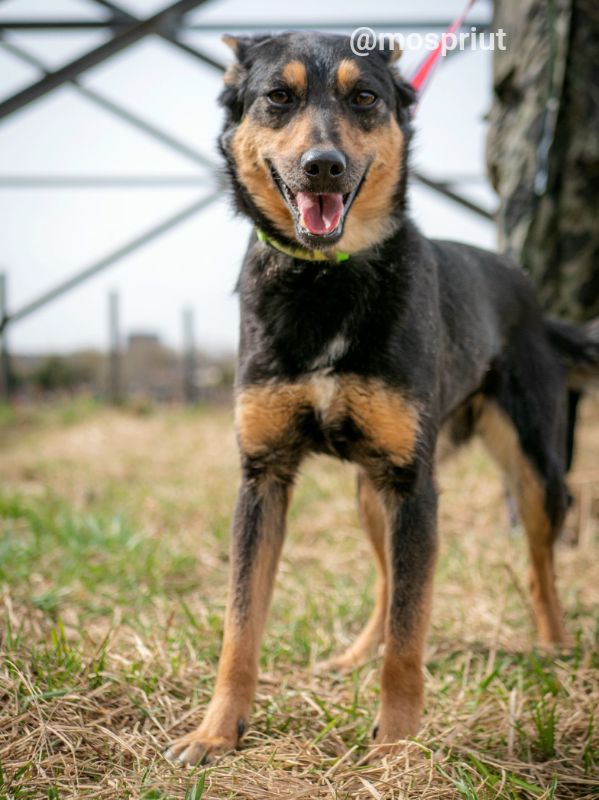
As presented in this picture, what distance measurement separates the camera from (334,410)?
8.70 feet

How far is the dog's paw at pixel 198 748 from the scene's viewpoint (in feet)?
7.45

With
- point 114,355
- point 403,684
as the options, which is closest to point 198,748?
point 403,684

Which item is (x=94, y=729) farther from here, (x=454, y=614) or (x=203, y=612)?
(x=454, y=614)

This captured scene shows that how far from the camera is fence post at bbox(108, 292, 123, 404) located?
1212cm

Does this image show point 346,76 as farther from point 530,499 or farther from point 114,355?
point 114,355

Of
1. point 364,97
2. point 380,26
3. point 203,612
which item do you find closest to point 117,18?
point 380,26

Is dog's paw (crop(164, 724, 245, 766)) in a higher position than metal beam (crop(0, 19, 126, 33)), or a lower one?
lower

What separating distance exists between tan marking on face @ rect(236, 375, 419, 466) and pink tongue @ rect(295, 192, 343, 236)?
1.64 ft

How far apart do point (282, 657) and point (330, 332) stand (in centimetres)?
133

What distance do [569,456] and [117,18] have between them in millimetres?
4113

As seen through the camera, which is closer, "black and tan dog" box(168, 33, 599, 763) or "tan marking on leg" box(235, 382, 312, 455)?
→ "black and tan dog" box(168, 33, 599, 763)

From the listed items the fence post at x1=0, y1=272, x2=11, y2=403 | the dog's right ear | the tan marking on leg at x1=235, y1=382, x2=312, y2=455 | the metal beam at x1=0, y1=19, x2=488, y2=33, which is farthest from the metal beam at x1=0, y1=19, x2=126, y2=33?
the fence post at x1=0, y1=272, x2=11, y2=403

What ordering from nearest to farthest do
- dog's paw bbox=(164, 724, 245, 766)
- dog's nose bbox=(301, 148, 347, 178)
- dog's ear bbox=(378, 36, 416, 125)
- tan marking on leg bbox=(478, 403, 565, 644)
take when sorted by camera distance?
dog's paw bbox=(164, 724, 245, 766) → dog's nose bbox=(301, 148, 347, 178) → dog's ear bbox=(378, 36, 416, 125) → tan marking on leg bbox=(478, 403, 565, 644)

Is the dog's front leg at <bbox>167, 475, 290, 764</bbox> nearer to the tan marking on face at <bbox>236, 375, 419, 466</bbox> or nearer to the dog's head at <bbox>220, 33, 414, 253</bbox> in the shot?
the tan marking on face at <bbox>236, 375, 419, 466</bbox>
